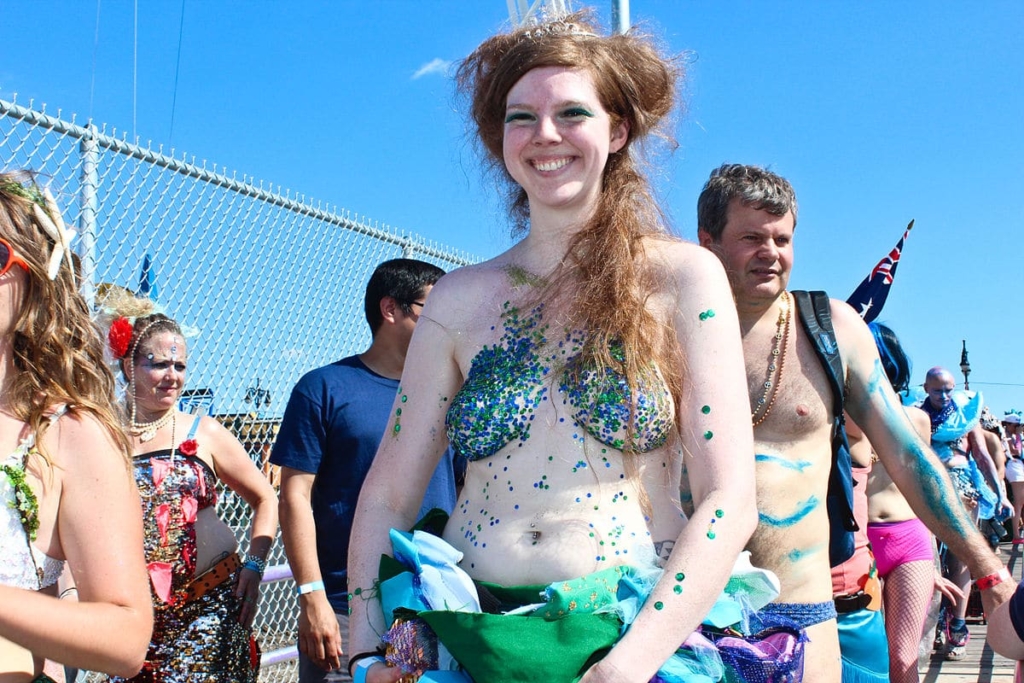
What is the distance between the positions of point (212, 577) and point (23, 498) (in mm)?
1935

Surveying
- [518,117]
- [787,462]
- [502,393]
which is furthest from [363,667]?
[787,462]

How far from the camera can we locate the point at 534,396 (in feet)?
6.81

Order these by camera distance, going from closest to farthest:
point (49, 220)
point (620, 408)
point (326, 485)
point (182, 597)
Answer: point (620, 408), point (49, 220), point (182, 597), point (326, 485)

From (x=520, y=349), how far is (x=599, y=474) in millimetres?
338

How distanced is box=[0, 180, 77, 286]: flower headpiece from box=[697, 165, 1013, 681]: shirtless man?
1995 mm

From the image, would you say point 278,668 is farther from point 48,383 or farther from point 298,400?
point 48,383

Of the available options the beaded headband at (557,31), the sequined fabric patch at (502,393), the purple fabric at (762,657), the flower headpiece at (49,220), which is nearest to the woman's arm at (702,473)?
the purple fabric at (762,657)

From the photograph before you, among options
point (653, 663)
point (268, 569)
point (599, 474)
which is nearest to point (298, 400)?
point (268, 569)

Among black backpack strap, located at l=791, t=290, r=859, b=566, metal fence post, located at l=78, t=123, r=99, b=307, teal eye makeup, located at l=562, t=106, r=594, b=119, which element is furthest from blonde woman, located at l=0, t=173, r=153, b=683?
black backpack strap, located at l=791, t=290, r=859, b=566

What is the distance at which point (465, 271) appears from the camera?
7.85 ft

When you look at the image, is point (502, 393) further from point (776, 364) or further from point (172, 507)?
point (172, 507)

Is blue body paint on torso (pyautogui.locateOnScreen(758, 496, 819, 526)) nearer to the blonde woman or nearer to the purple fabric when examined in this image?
the purple fabric

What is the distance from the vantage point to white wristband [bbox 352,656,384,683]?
2.00m

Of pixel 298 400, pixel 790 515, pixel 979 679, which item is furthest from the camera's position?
Answer: pixel 979 679
